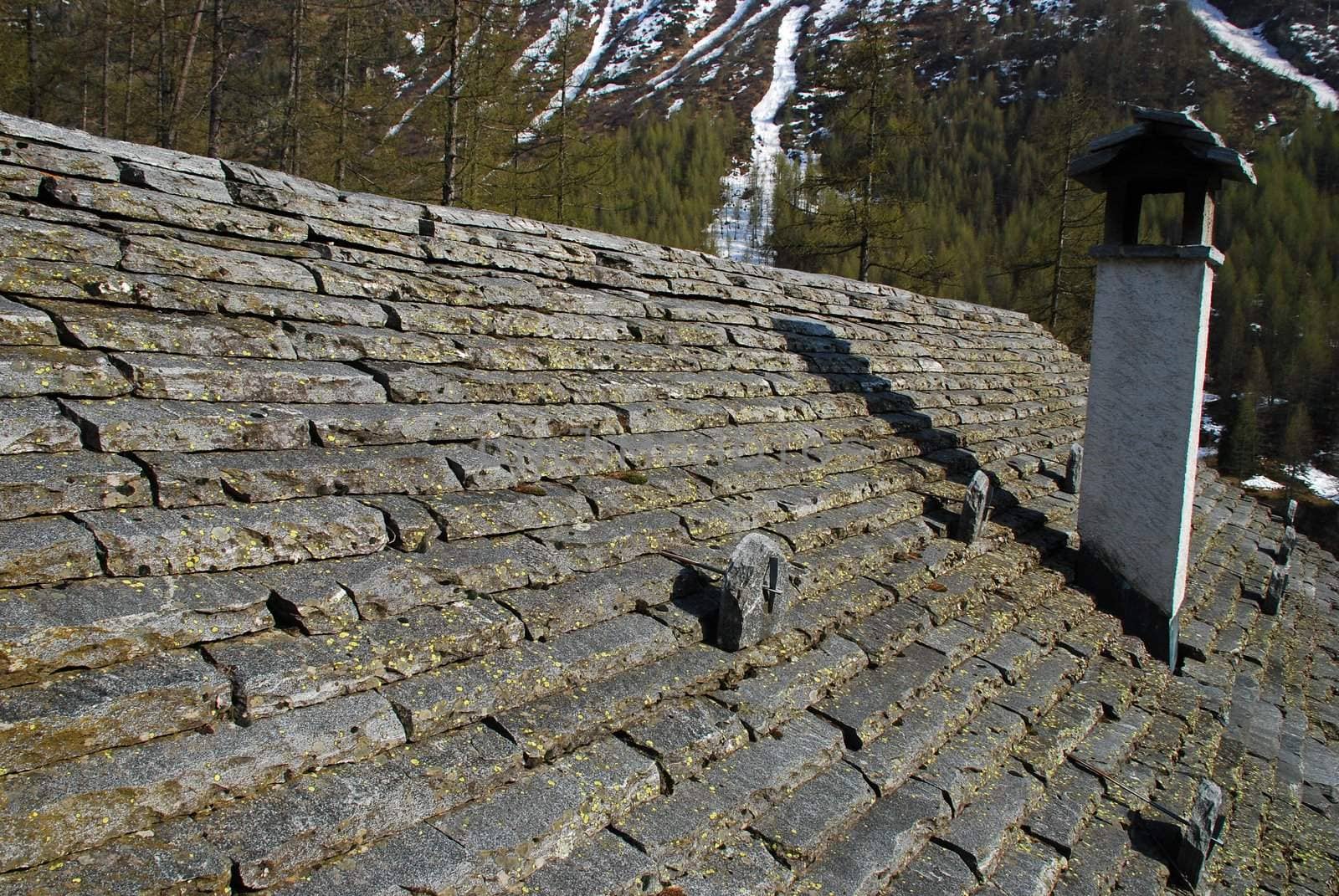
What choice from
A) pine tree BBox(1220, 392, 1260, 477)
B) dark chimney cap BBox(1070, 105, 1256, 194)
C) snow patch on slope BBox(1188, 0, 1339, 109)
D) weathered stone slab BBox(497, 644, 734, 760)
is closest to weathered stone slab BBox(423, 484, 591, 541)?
weathered stone slab BBox(497, 644, 734, 760)

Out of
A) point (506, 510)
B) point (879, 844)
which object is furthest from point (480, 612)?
point (879, 844)

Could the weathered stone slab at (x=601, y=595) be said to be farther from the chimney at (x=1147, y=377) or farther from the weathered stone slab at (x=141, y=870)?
the chimney at (x=1147, y=377)

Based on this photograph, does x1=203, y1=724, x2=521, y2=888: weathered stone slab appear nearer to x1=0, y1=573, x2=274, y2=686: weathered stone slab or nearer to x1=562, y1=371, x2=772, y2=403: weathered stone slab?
x1=0, y1=573, x2=274, y2=686: weathered stone slab

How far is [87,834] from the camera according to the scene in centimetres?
132

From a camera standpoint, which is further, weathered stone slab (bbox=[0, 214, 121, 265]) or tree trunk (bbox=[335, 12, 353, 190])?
tree trunk (bbox=[335, 12, 353, 190])

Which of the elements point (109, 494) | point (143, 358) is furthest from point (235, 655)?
point (143, 358)

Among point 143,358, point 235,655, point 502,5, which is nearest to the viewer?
point 235,655

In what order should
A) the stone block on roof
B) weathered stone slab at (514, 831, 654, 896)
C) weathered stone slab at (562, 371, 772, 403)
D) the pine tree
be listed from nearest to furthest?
weathered stone slab at (514, 831, 654, 896) < the stone block on roof < weathered stone slab at (562, 371, 772, 403) < the pine tree

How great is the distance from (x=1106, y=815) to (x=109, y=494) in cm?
367

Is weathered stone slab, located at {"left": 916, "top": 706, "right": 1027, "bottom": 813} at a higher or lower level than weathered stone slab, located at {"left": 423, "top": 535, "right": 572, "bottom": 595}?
lower

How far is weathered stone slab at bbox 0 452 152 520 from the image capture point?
1.71 metres

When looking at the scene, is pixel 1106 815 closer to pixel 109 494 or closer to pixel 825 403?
pixel 825 403

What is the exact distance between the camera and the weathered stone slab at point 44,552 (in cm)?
158

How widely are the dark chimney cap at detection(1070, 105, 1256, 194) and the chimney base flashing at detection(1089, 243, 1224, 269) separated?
18.8 inches
